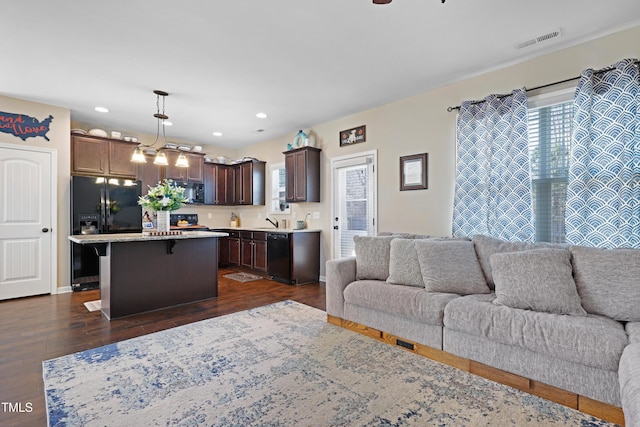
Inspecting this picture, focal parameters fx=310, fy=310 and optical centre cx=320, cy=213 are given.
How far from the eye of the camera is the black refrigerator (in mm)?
4594

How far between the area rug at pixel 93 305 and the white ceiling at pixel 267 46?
2695mm

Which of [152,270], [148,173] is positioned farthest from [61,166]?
[152,270]

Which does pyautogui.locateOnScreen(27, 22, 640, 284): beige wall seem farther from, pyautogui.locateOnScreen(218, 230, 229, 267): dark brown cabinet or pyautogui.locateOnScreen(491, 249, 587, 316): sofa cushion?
pyautogui.locateOnScreen(218, 230, 229, 267): dark brown cabinet

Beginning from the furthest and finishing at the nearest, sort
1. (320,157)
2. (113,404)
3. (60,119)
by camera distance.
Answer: (320,157), (60,119), (113,404)

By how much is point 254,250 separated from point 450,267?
410cm

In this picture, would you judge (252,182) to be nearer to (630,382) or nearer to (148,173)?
(148,173)

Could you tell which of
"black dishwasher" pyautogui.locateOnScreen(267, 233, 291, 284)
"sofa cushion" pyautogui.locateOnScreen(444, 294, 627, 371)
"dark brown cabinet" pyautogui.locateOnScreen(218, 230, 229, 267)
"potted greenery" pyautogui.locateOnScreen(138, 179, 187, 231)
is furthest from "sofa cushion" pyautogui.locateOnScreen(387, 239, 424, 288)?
"dark brown cabinet" pyautogui.locateOnScreen(218, 230, 229, 267)

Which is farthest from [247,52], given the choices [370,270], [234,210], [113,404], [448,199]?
[234,210]

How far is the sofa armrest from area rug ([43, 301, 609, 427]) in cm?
37

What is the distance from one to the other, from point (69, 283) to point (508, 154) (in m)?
6.07

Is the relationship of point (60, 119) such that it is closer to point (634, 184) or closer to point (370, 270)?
point (370, 270)

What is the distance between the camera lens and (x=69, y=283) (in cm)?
463

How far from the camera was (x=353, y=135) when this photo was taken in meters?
4.87

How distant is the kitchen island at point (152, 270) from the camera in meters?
3.40
